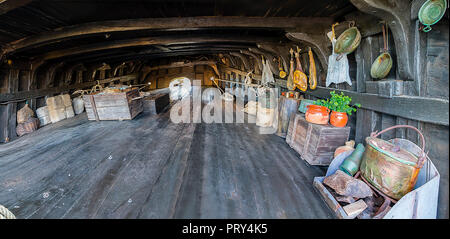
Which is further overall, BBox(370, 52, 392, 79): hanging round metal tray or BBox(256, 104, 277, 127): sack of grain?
BBox(256, 104, 277, 127): sack of grain

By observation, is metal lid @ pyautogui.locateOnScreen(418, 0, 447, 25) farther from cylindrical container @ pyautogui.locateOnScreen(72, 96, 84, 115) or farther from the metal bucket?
cylindrical container @ pyautogui.locateOnScreen(72, 96, 84, 115)

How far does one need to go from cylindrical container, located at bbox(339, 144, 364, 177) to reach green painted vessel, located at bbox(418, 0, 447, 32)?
118 cm

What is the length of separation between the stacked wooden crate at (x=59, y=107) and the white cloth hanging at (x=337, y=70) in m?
6.90

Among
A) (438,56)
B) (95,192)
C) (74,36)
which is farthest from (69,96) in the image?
(438,56)

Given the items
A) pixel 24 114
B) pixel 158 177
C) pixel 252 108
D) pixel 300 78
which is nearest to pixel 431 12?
pixel 300 78

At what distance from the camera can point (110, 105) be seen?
4941 mm

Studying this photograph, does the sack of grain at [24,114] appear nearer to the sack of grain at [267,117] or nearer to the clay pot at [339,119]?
the sack of grain at [267,117]

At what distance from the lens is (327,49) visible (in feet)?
9.54

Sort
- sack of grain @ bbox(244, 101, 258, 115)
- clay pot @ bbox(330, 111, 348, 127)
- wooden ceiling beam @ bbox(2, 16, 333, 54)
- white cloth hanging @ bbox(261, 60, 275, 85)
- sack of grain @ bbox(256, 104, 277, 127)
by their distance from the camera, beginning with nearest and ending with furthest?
clay pot @ bbox(330, 111, 348, 127), wooden ceiling beam @ bbox(2, 16, 333, 54), sack of grain @ bbox(256, 104, 277, 127), white cloth hanging @ bbox(261, 60, 275, 85), sack of grain @ bbox(244, 101, 258, 115)

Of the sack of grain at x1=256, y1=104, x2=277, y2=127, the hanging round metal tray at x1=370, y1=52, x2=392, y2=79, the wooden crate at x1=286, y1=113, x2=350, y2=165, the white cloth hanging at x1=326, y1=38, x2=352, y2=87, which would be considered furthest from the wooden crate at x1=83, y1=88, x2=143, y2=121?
the hanging round metal tray at x1=370, y1=52, x2=392, y2=79

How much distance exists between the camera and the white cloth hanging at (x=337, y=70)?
8.45 feet

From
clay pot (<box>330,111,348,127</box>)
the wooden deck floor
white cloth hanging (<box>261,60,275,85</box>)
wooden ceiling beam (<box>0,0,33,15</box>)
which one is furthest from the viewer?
white cloth hanging (<box>261,60,275,85</box>)

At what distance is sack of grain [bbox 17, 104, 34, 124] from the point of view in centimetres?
460
